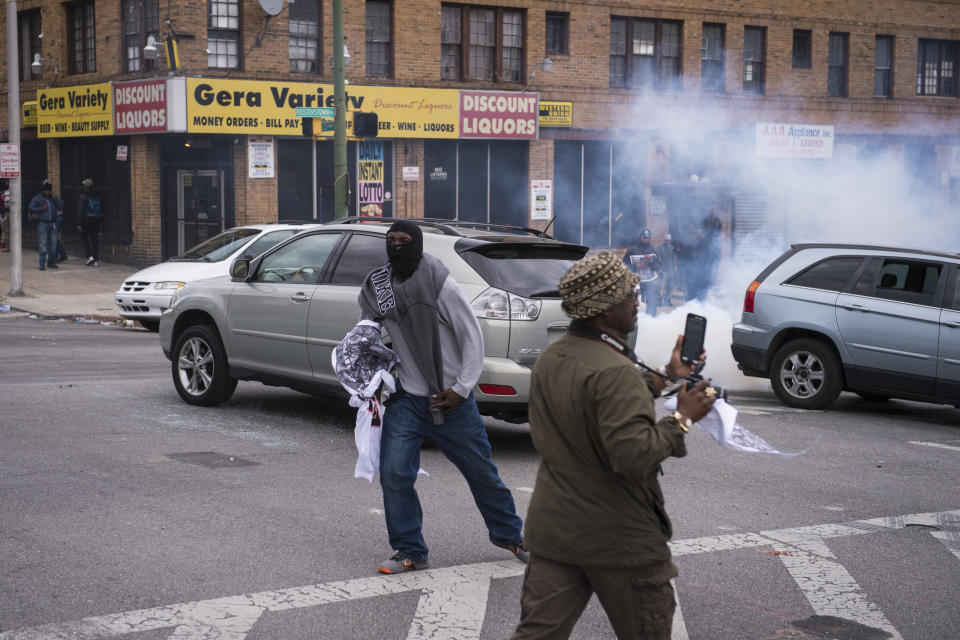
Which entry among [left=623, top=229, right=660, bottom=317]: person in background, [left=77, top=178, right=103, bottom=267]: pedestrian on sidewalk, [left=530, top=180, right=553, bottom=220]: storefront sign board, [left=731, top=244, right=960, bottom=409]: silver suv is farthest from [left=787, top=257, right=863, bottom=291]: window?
[left=77, top=178, right=103, bottom=267]: pedestrian on sidewalk

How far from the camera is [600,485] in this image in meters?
3.51

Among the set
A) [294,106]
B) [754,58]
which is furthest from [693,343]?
[754,58]

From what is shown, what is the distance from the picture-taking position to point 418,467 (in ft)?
18.7

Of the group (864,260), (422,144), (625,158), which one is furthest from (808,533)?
(625,158)

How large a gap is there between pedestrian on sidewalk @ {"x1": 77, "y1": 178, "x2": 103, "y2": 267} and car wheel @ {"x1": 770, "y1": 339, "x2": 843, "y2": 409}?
18.8m

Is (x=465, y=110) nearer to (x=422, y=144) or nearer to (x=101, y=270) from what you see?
(x=422, y=144)

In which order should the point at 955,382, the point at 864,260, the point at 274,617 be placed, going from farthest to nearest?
the point at 864,260, the point at 955,382, the point at 274,617

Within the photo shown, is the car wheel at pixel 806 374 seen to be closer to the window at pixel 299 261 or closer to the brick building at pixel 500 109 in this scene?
the window at pixel 299 261

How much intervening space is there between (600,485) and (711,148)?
28.6m

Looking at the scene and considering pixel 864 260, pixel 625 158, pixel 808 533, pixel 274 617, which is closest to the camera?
pixel 274 617

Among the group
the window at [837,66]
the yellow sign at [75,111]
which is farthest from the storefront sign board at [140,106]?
the window at [837,66]

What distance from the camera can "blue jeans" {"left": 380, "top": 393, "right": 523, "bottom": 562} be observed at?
5656 millimetres

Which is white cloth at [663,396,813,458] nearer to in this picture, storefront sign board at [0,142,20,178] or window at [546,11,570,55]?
storefront sign board at [0,142,20,178]

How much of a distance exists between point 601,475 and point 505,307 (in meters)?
4.74
